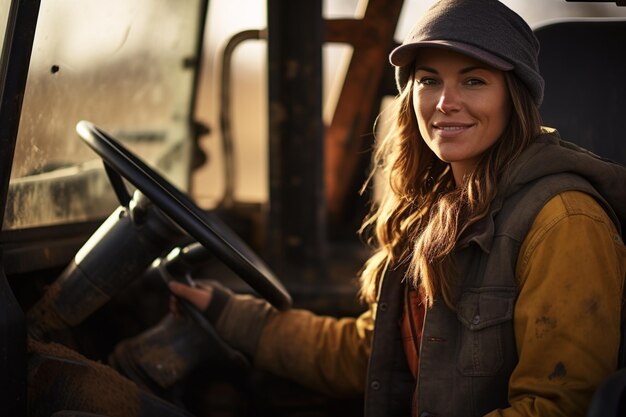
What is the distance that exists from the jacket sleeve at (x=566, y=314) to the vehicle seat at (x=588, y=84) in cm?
51

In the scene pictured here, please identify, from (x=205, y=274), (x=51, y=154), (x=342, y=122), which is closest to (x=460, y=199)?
(x=51, y=154)

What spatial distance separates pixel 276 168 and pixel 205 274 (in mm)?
485

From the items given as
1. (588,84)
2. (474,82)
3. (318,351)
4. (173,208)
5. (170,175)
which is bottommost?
(318,351)

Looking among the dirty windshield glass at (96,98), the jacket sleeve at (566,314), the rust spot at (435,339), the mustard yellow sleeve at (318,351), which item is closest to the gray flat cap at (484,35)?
the jacket sleeve at (566,314)

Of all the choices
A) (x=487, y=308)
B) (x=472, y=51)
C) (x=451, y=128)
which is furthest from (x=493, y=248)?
(x=472, y=51)

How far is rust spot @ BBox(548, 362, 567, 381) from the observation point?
1.49 meters

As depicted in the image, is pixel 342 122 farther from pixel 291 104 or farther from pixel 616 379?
pixel 616 379

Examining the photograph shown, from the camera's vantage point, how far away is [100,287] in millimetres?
1988

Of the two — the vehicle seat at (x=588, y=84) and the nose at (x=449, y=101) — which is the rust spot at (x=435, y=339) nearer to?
the nose at (x=449, y=101)

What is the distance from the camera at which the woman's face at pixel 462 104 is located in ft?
5.47

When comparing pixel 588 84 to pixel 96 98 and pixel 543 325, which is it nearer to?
pixel 543 325

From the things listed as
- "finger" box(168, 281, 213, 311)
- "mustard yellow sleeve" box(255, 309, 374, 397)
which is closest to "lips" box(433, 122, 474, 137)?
"mustard yellow sleeve" box(255, 309, 374, 397)

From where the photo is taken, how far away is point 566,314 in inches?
59.0

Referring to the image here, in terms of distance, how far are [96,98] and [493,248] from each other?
4.42 feet
